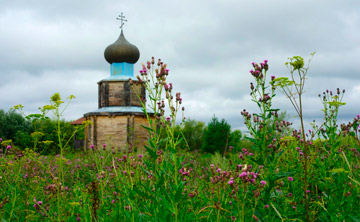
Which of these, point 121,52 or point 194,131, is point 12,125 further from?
point 194,131

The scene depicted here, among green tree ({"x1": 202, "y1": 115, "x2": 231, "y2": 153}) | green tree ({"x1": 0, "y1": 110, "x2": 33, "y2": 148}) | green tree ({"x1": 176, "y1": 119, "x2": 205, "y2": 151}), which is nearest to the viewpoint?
green tree ({"x1": 202, "y1": 115, "x2": 231, "y2": 153})

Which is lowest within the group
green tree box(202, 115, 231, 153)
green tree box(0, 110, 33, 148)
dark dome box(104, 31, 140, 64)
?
green tree box(202, 115, 231, 153)

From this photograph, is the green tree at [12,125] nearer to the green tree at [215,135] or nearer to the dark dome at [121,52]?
the dark dome at [121,52]

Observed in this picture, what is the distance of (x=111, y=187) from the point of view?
19.9 feet

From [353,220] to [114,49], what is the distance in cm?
2940

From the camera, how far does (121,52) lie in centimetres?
3138

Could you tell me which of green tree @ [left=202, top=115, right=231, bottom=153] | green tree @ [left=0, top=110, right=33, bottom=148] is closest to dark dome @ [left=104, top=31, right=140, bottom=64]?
green tree @ [left=202, top=115, right=231, bottom=153]

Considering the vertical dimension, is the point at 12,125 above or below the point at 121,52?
below

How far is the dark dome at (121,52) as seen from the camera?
31.4m

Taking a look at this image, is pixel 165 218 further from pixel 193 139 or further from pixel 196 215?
pixel 193 139

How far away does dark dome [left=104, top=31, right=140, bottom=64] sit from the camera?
1236 inches

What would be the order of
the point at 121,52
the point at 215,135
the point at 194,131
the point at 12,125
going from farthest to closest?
the point at 194,131, the point at 12,125, the point at 121,52, the point at 215,135

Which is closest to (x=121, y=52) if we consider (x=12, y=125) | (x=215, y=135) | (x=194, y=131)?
(x=215, y=135)

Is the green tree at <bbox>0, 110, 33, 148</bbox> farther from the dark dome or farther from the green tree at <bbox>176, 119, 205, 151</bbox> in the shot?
the green tree at <bbox>176, 119, 205, 151</bbox>
